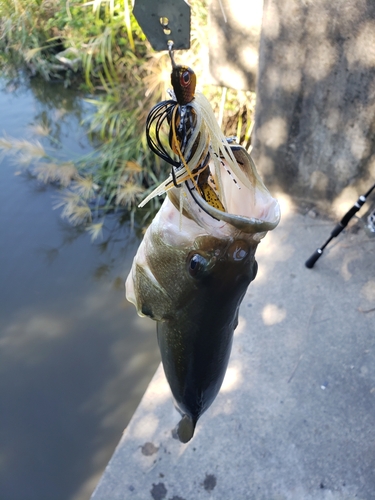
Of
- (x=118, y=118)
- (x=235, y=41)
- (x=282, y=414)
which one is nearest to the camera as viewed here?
(x=282, y=414)

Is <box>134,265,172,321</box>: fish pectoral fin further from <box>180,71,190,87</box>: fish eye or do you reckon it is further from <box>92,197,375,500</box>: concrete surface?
<box>92,197,375,500</box>: concrete surface

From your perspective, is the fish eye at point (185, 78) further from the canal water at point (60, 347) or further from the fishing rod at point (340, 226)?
the canal water at point (60, 347)

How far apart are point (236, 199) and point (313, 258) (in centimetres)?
216

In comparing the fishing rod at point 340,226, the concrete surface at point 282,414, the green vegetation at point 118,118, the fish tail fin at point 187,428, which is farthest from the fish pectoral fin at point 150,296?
the green vegetation at point 118,118

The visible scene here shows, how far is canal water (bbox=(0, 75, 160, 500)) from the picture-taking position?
317 cm

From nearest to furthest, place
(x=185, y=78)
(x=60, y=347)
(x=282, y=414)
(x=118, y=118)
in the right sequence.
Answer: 1. (x=185, y=78)
2. (x=282, y=414)
3. (x=60, y=347)
4. (x=118, y=118)

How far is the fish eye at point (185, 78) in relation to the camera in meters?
0.83

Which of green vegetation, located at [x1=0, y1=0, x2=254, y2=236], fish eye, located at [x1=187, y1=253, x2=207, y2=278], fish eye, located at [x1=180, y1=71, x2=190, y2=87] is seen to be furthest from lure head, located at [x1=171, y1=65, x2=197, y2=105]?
green vegetation, located at [x1=0, y1=0, x2=254, y2=236]

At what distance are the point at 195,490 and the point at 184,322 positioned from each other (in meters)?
1.46

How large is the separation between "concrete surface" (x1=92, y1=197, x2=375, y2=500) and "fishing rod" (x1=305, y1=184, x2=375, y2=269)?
10cm

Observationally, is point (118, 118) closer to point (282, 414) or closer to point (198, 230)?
point (282, 414)

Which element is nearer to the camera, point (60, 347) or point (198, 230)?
point (198, 230)

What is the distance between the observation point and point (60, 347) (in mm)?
3900

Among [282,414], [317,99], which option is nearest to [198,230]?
[282,414]
